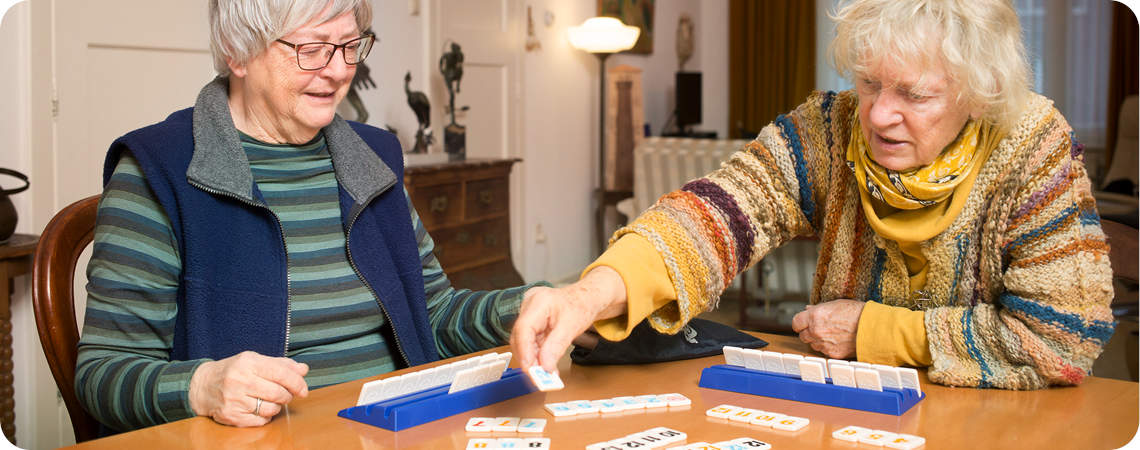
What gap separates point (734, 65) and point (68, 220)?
8.15 meters

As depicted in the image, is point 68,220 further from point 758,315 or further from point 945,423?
point 758,315

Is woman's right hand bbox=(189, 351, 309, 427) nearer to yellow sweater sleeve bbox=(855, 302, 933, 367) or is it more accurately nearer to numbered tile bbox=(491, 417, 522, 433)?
numbered tile bbox=(491, 417, 522, 433)

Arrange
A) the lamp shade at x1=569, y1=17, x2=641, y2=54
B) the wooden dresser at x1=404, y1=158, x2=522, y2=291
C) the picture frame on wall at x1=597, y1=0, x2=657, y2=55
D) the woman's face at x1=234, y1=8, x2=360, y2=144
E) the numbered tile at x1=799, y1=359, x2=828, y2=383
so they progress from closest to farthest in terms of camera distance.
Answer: the numbered tile at x1=799, y1=359, x2=828, y2=383 → the woman's face at x1=234, y1=8, x2=360, y2=144 → the wooden dresser at x1=404, y1=158, x2=522, y2=291 → the lamp shade at x1=569, y1=17, x2=641, y2=54 → the picture frame on wall at x1=597, y1=0, x2=657, y2=55

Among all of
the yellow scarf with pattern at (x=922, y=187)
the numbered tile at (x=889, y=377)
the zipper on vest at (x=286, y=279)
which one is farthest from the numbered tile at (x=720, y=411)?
the zipper on vest at (x=286, y=279)

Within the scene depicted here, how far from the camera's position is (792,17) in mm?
8891

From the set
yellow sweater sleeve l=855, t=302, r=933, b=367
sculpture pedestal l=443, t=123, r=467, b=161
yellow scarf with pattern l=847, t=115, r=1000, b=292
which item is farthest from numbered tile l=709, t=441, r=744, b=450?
sculpture pedestal l=443, t=123, r=467, b=161

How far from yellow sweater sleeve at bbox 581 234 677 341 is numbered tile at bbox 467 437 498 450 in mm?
364

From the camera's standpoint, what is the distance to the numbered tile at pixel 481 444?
1131 millimetres

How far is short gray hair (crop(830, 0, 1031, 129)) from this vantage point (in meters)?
1.43

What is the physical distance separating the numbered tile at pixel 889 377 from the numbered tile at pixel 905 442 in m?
0.14

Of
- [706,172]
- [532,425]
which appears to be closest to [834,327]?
[532,425]

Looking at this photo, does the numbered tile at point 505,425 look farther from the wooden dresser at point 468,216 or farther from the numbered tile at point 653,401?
the wooden dresser at point 468,216

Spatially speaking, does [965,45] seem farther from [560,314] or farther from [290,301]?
[290,301]

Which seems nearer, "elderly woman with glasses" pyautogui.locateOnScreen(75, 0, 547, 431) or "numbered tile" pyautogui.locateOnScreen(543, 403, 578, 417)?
"numbered tile" pyautogui.locateOnScreen(543, 403, 578, 417)
